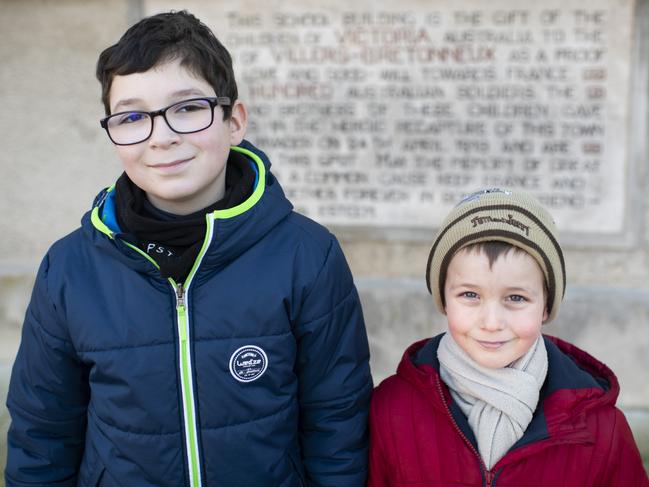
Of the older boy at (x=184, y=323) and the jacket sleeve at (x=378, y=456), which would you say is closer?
the older boy at (x=184, y=323)

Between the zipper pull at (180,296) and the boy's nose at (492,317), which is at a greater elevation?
the zipper pull at (180,296)

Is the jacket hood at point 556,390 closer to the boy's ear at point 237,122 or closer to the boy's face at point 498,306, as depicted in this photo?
the boy's face at point 498,306

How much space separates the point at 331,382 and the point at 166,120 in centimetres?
72

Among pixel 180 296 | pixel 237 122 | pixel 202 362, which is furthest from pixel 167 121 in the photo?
pixel 202 362

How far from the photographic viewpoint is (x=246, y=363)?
1653mm

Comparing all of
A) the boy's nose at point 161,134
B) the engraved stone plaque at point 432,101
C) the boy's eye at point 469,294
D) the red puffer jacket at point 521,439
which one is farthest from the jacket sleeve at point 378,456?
the engraved stone plaque at point 432,101

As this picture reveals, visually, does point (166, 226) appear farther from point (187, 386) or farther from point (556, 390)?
point (556, 390)

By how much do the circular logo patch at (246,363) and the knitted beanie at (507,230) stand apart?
0.47 meters

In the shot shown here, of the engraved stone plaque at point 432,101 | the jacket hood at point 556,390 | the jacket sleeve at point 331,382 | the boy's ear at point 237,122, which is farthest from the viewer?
the engraved stone plaque at point 432,101

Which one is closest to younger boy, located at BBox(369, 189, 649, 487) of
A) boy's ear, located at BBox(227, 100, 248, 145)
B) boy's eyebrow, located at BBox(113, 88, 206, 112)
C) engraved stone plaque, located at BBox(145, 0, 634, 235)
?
boy's ear, located at BBox(227, 100, 248, 145)

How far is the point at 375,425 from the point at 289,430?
0.69 feet

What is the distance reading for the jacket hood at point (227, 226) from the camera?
1639 mm

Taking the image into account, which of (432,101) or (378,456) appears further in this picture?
(432,101)

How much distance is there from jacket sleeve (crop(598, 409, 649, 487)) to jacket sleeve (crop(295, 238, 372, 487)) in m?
0.56
